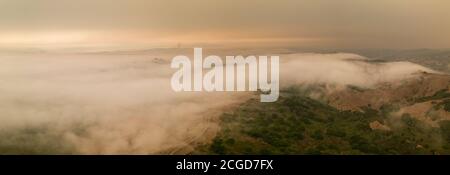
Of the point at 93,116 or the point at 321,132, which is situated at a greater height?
the point at 93,116

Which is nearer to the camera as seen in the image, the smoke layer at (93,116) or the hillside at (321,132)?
the smoke layer at (93,116)

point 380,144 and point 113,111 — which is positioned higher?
point 113,111

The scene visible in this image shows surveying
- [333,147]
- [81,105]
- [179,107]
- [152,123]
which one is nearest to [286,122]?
[333,147]

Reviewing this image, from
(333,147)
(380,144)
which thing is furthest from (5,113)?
(380,144)

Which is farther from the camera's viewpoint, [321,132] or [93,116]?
[321,132]

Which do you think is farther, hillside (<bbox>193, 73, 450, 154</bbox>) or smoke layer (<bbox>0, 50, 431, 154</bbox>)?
hillside (<bbox>193, 73, 450, 154</bbox>)

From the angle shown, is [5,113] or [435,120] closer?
[5,113]
